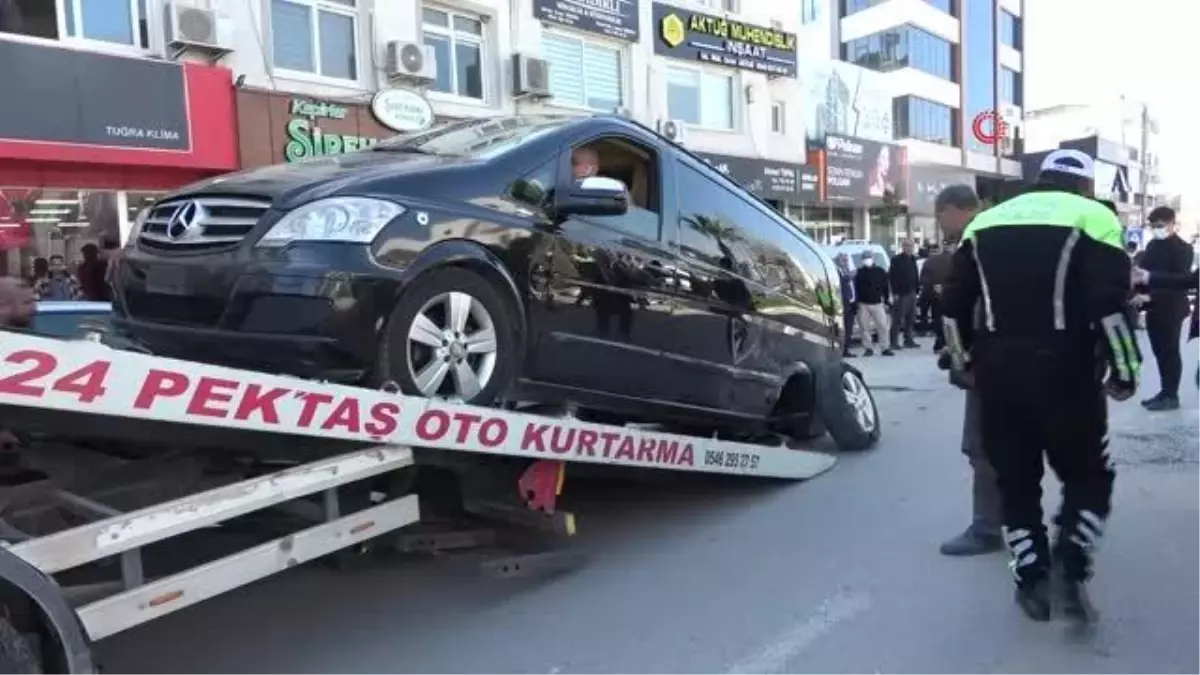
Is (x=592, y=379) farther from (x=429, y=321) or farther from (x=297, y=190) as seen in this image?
(x=297, y=190)

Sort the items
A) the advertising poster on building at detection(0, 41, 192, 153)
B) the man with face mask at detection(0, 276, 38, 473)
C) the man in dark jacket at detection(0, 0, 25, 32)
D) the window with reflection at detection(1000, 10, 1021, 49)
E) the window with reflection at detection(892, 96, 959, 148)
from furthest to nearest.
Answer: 1. the window with reflection at detection(1000, 10, 1021, 49)
2. the window with reflection at detection(892, 96, 959, 148)
3. the man in dark jacket at detection(0, 0, 25, 32)
4. the advertising poster on building at detection(0, 41, 192, 153)
5. the man with face mask at detection(0, 276, 38, 473)

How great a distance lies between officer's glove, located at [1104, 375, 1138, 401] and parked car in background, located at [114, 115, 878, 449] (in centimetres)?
192

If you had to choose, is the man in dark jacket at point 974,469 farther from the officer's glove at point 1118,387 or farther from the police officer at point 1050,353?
the officer's glove at point 1118,387

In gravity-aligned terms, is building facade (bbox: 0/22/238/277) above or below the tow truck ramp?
above

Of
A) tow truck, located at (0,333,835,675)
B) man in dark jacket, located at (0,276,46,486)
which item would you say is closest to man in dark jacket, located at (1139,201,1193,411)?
tow truck, located at (0,333,835,675)

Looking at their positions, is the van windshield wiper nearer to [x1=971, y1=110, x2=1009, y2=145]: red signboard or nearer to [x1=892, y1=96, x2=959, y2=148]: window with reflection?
[x1=892, y1=96, x2=959, y2=148]: window with reflection

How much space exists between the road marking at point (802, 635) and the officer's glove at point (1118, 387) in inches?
47.9

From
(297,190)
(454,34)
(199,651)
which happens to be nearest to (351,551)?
(199,651)

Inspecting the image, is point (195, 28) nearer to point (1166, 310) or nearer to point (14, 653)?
point (1166, 310)

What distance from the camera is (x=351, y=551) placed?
15.3 ft

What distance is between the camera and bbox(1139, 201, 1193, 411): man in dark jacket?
8133 mm

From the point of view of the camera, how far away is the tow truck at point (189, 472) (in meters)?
2.59

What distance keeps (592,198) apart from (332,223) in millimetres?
1136

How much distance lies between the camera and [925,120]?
123ft
